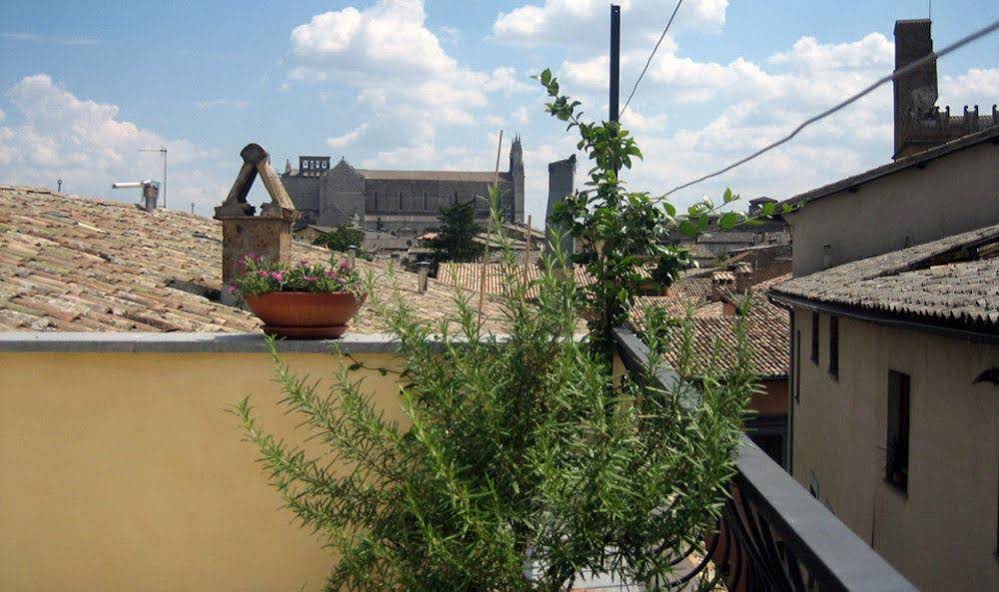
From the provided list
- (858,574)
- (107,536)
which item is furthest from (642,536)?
(107,536)

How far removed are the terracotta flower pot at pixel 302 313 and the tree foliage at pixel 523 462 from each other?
106 cm

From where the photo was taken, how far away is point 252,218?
888 cm

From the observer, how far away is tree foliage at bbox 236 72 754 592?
66.7 inches

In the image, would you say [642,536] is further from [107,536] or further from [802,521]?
[107,536]

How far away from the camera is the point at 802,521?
4.60ft

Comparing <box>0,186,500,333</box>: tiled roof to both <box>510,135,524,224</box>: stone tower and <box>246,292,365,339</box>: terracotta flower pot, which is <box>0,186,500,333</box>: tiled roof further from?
<box>510,135,524,224</box>: stone tower

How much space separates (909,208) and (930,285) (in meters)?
7.02

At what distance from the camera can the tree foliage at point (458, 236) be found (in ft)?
215

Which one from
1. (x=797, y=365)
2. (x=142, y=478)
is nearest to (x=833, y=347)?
(x=797, y=365)

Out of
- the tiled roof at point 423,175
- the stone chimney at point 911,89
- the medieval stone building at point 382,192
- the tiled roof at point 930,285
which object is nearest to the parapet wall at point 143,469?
the tiled roof at point 930,285

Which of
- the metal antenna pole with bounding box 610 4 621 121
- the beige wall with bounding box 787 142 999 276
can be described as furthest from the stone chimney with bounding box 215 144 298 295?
the beige wall with bounding box 787 142 999 276

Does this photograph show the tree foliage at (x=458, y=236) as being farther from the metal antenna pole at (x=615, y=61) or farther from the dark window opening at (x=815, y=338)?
the metal antenna pole at (x=615, y=61)

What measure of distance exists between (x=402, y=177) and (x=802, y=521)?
120015mm

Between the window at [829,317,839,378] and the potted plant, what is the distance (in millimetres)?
9858
